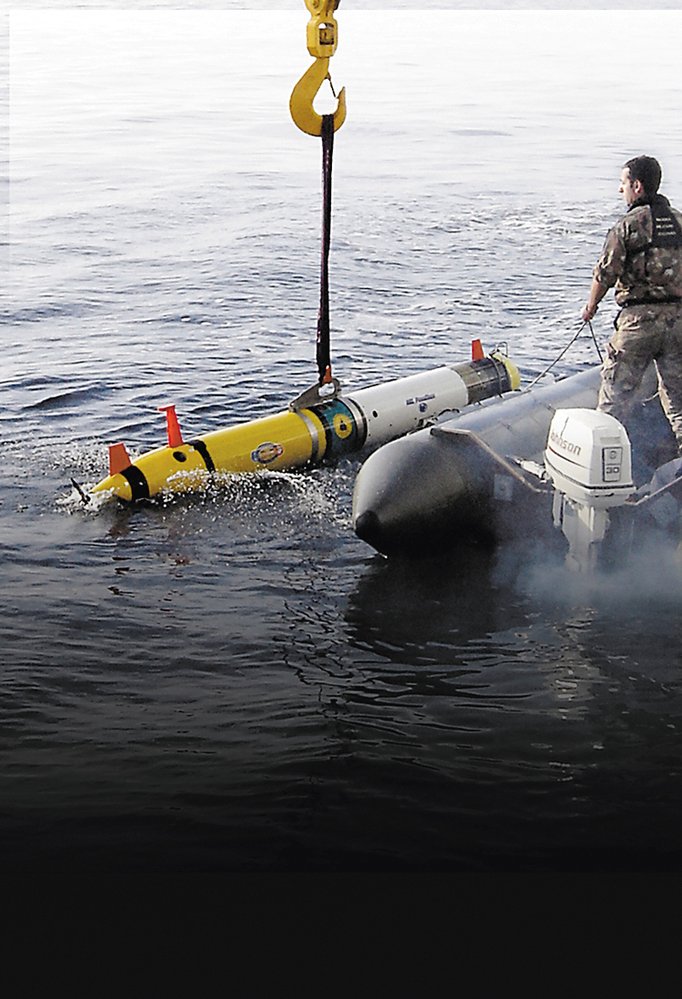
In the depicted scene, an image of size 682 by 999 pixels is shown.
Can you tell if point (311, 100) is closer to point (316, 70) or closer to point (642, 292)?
point (316, 70)

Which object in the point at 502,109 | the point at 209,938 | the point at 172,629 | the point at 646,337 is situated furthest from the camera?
the point at 502,109

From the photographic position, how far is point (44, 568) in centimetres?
514

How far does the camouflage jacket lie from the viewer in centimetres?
489

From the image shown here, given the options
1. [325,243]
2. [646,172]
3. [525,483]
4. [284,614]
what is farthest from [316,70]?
[284,614]

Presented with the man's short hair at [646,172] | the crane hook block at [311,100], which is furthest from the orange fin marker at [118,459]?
the man's short hair at [646,172]

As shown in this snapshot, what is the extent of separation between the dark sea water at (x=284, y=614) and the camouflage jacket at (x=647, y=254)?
3.54 feet

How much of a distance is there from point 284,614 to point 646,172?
2.19m

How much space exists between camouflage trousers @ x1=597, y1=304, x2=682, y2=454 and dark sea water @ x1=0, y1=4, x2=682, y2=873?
738 mm

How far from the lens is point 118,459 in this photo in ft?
18.8

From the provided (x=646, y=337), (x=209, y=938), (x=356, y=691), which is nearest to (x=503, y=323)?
(x=646, y=337)

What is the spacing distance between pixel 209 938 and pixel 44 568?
2715 millimetres

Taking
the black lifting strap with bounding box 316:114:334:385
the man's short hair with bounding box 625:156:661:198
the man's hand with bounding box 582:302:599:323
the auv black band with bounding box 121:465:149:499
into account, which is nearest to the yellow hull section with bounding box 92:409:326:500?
the auv black band with bounding box 121:465:149:499

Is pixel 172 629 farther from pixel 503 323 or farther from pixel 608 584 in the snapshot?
pixel 503 323

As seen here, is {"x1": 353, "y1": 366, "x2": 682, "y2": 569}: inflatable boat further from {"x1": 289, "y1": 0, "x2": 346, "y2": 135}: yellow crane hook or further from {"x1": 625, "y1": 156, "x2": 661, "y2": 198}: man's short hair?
{"x1": 289, "y1": 0, "x2": 346, "y2": 135}: yellow crane hook
